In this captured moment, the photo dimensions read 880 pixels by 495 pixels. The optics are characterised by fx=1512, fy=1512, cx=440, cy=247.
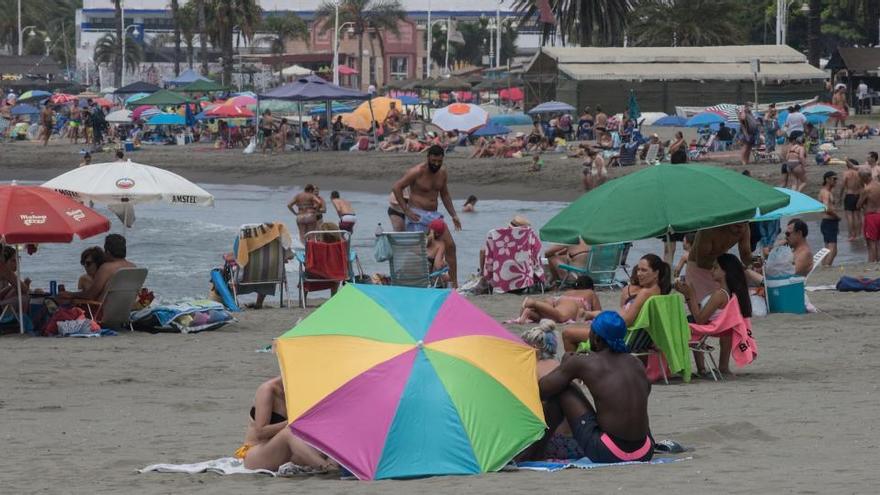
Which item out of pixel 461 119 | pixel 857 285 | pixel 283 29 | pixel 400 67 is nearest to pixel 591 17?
pixel 461 119

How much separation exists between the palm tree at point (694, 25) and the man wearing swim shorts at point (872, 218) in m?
37.7

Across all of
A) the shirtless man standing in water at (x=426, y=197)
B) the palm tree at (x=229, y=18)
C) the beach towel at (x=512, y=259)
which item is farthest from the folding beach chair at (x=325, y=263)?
the palm tree at (x=229, y=18)

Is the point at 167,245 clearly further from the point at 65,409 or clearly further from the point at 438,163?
the point at 65,409

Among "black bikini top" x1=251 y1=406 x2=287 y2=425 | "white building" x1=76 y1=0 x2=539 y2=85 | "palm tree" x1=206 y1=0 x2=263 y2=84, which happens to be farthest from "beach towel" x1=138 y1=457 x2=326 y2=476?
"white building" x1=76 y1=0 x2=539 y2=85

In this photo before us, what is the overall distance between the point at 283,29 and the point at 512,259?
8607 centimetres

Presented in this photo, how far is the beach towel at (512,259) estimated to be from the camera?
15367 millimetres

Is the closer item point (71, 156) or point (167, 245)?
point (167, 245)

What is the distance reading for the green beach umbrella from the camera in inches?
366

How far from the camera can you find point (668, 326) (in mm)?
8992

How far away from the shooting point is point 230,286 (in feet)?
48.0

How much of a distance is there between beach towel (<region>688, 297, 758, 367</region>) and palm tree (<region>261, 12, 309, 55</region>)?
9116 cm

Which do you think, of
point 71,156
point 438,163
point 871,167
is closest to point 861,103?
point 71,156

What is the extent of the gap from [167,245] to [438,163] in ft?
39.5

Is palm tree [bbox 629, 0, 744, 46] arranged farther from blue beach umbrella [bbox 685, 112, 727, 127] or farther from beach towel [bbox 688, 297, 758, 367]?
beach towel [bbox 688, 297, 758, 367]
